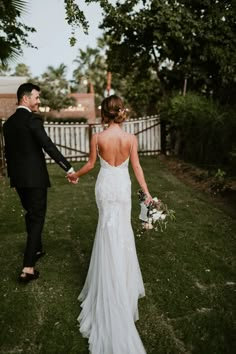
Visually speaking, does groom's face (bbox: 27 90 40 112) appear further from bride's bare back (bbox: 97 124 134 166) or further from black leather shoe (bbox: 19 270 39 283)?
black leather shoe (bbox: 19 270 39 283)

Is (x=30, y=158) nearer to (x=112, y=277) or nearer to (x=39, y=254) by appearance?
(x=39, y=254)

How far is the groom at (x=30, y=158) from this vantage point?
4184mm

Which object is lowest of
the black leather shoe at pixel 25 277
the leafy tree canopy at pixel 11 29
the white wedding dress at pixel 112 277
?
the black leather shoe at pixel 25 277

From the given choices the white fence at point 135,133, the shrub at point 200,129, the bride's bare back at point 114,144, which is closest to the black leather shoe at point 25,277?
the bride's bare back at point 114,144

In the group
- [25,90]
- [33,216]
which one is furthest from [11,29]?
[33,216]

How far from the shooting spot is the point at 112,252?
3459 millimetres

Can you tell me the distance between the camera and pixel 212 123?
10.3m

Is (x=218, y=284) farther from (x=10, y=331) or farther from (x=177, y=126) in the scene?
(x=177, y=126)

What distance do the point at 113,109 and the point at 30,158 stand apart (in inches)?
54.2

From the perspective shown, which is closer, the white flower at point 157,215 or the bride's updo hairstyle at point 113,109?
the bride's updo hairstyle at point 113,109

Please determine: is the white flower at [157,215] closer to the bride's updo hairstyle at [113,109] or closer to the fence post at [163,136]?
the bride's updo hairstyle at [113,109]

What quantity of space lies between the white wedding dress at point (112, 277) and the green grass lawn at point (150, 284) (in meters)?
0.19

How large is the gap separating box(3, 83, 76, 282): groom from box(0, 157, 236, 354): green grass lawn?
0.57 meters

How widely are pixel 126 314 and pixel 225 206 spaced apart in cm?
527
